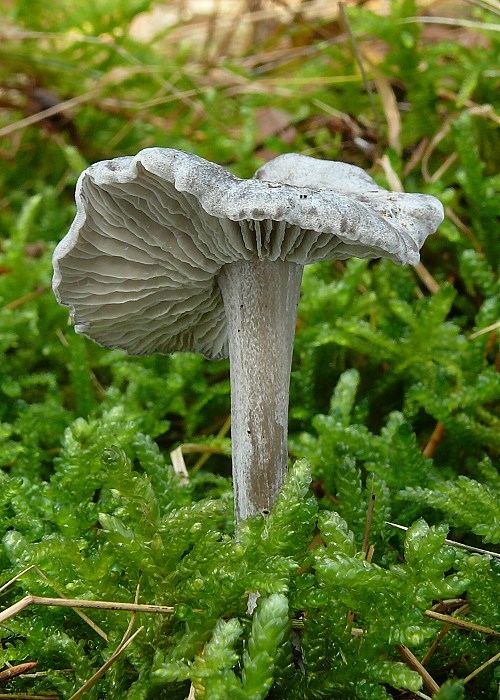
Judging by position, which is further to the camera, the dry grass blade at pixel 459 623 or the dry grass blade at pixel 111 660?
the dry grass blade at pixel 459 623

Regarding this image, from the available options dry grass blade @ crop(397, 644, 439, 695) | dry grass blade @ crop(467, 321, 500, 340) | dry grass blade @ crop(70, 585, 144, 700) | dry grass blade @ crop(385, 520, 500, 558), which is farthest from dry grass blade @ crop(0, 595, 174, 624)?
dry grass blade @ crop(467, 321, 500, 340)

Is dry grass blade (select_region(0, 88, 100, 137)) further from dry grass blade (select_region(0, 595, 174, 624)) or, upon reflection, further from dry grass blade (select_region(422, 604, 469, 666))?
dry grass blade (select_region(422, 604, 469, 666))

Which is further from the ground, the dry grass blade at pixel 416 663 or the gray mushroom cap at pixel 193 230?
the gray mushroom cap at pixel 193 230

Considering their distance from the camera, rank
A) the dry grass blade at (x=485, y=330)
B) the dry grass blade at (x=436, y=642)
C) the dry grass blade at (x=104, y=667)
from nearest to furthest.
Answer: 1. the dry grass blade at (x=104, y=667)
2. the dry grass blade at (x=436, y=642)
3. the dry grass blade at (x=485, y=330)

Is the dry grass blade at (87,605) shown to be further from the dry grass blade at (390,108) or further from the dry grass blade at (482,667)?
the dry grass blade at (390,108)

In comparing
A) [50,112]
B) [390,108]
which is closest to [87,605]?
[390,108]

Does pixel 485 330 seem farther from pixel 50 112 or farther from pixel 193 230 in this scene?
pixel 50 112

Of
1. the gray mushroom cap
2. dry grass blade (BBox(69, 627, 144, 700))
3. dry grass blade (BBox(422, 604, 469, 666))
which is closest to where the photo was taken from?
the gray mushroom cap

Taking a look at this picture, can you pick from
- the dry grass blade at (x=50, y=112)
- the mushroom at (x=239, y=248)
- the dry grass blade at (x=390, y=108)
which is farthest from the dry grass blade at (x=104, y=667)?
the dry grass blade at (x=50, y=112)
